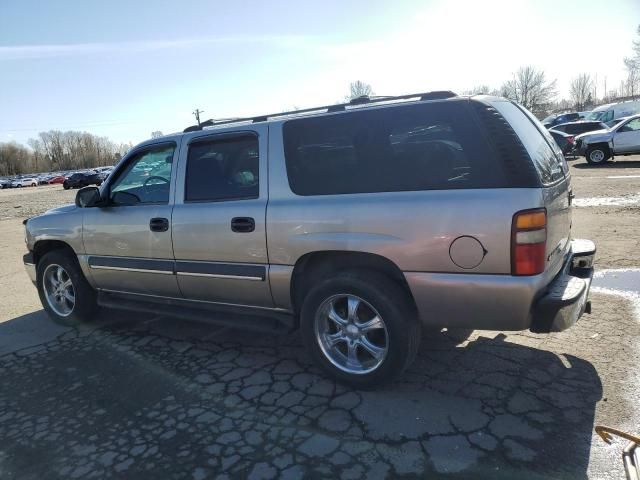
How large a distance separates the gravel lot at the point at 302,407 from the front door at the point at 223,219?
65 cm

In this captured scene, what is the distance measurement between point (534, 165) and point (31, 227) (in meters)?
4.96

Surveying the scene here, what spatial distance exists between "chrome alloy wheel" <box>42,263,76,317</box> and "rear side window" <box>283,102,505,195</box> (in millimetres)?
3108

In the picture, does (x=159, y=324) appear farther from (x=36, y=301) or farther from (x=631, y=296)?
(x=631, y=296)

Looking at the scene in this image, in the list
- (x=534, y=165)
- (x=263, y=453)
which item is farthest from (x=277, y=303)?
(x=534, y=165)

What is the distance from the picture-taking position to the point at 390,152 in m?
3.20

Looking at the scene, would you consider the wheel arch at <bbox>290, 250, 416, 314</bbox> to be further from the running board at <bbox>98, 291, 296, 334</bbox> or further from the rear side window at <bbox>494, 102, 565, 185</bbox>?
the rear side window at <bbox>494, 102, 565, 185</bbox>

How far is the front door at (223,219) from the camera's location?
12.0 feet

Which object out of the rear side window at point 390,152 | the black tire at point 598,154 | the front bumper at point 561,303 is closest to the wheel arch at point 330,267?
the rear side window at point 390,152

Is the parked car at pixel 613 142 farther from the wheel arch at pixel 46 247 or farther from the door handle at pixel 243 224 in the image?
the wheel arch at pixel 46 247

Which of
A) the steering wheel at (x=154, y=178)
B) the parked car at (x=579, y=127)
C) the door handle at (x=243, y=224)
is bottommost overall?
the door handle at (x=243, y=224)

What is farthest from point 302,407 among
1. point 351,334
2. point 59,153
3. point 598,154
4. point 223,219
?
point 59,153

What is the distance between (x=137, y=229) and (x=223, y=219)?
40.6 inches

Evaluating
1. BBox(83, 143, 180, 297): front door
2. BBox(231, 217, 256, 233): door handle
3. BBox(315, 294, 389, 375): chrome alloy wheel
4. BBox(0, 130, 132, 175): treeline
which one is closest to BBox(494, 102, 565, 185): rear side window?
BBox(315, 294, 389, 375): chrome alloy wheel

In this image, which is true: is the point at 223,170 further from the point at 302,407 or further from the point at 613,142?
the point at 613,142
